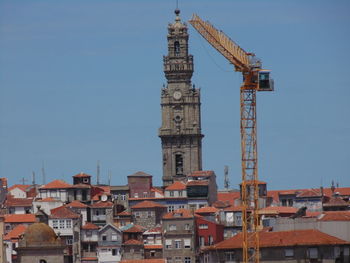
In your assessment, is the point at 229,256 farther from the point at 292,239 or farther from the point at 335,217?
the point at 335,217

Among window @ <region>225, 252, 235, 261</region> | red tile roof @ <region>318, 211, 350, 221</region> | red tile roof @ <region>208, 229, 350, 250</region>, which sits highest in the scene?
red tile roof @ <region>318, 211, 350, 221</region>

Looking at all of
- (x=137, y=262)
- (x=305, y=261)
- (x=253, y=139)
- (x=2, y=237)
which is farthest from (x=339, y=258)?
(x=2, y=237)

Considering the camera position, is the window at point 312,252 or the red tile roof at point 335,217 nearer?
the window at point 312,252

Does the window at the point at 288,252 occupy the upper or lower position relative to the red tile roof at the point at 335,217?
lower

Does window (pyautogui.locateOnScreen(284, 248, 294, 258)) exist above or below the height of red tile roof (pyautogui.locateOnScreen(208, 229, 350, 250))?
below

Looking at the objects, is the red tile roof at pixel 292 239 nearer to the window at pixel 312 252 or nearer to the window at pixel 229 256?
the window at pixel 312 252

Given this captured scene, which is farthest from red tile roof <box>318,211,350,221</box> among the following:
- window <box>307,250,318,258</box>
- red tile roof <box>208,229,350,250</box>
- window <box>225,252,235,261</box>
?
window <box>225,252,235,261</box>

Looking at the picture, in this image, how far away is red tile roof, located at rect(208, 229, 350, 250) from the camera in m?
170

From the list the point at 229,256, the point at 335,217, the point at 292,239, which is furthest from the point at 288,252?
the point at 335,217

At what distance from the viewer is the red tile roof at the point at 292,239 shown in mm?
170125

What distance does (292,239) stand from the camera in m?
172

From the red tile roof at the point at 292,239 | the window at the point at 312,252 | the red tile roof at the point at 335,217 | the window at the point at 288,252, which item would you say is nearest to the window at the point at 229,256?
the red tile roof at the point at 292,239

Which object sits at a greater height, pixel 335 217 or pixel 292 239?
pixel 335 217

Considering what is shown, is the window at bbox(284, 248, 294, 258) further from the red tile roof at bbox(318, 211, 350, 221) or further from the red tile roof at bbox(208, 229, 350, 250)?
the red tile roof at bbox(318, 211, 350, 221)
